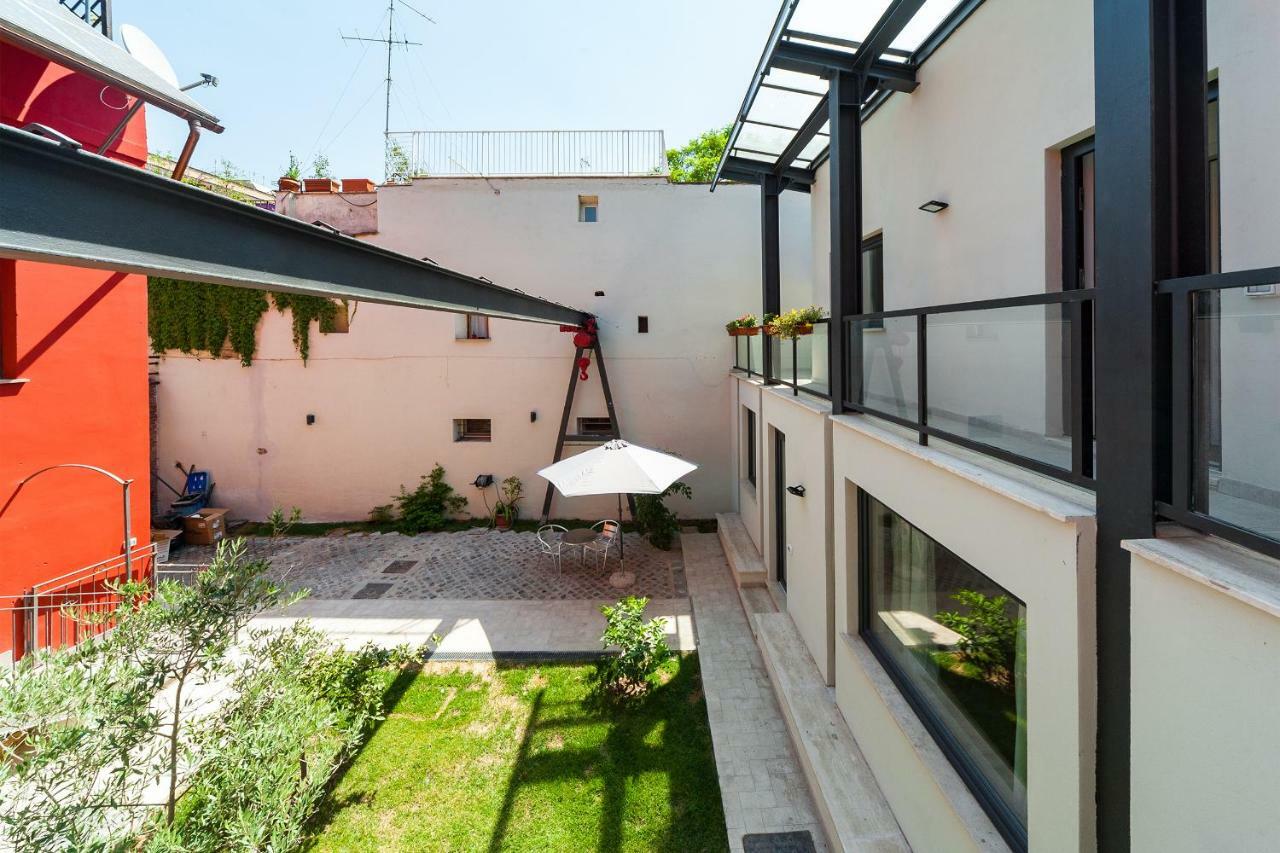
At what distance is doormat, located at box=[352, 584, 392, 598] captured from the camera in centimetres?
871

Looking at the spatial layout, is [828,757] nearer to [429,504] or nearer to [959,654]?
[959,654]

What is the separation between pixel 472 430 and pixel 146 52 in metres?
7.75

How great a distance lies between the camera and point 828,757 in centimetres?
433

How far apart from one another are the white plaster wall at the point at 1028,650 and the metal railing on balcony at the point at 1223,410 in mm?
402

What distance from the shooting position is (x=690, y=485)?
40.7ft

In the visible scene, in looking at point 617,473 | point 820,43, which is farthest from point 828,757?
point 820,43

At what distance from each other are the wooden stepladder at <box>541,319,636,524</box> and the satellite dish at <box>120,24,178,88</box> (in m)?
6.83

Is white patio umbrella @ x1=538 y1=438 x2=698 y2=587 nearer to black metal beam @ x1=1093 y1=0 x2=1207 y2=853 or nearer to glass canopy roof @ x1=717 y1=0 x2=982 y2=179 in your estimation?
glass canopy roof @ x1=717 y1=0 x2=982 y2=179

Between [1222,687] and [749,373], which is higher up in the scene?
[749,373]

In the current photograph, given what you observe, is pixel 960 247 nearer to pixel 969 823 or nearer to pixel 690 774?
pixel 969 823

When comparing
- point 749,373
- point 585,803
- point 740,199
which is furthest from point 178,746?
point 740,199

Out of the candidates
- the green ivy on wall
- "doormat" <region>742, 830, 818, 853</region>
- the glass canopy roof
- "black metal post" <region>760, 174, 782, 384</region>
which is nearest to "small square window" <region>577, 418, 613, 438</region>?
"black metal post" <region>760, 174, 782, 384</region>

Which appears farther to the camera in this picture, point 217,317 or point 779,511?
point 217,317

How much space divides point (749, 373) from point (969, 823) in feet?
25.0
